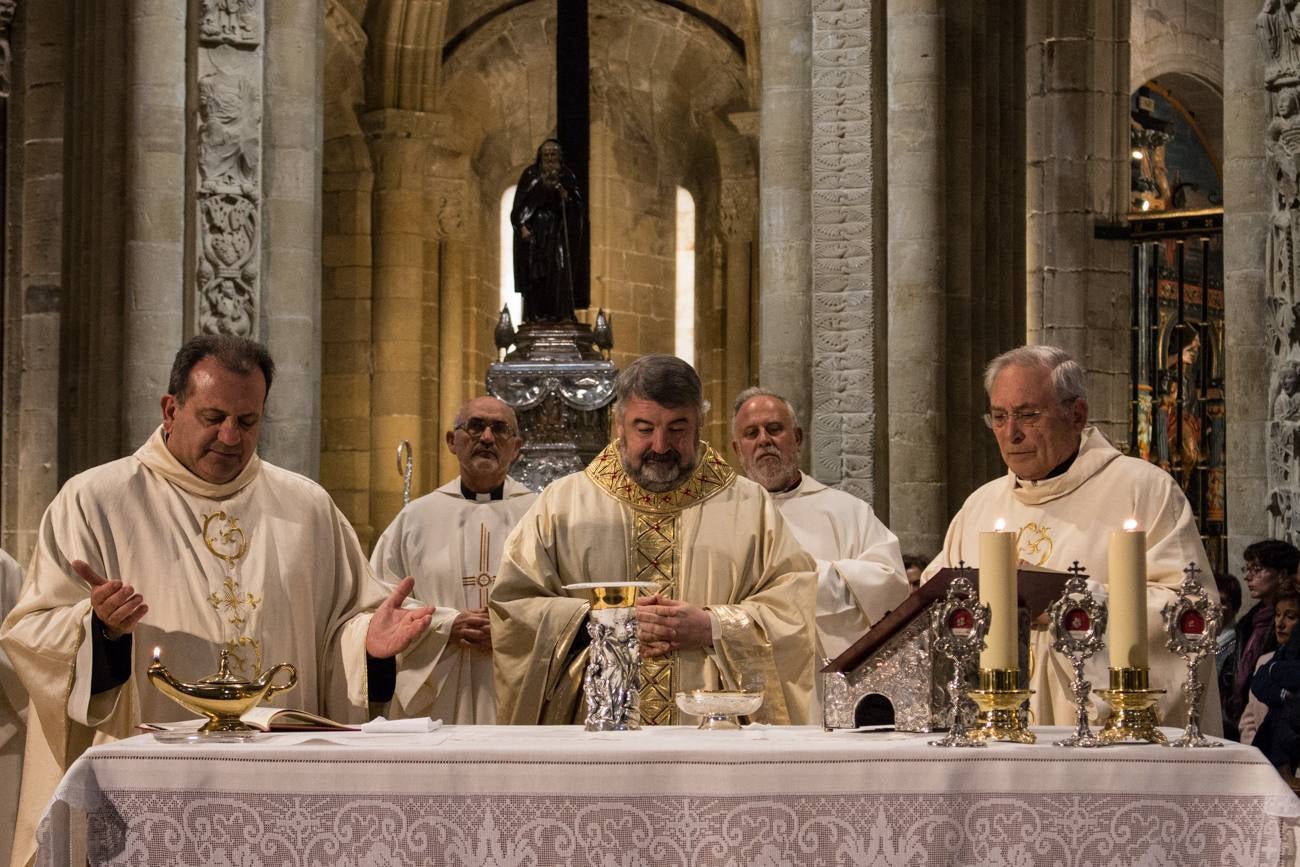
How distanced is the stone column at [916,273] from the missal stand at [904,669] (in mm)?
8412

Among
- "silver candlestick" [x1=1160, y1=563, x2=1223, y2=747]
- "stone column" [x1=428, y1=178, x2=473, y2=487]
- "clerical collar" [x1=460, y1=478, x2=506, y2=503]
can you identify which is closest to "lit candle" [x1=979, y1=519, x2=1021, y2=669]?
"silver candlestick" [x1=1160, y1=563, x2=1223, y2=747]

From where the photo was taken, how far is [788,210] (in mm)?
12164

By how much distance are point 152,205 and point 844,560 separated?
20.9ft

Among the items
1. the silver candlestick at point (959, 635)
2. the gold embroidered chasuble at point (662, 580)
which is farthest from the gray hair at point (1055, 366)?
the silver candlestick at point (959, 635)

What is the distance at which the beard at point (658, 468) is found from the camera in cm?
540

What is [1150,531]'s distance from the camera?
5.54 m

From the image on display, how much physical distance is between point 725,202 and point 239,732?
18633 mm

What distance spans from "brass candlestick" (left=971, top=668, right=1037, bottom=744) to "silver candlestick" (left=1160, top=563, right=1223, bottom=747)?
305 mm

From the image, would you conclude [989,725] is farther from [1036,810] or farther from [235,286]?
[235,286]

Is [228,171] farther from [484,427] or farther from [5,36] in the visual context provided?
[484,427]

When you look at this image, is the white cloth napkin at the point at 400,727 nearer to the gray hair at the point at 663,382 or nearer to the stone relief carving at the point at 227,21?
the gray hair at the point at 663,382

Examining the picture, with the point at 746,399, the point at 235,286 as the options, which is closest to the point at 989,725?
the point at 746,399

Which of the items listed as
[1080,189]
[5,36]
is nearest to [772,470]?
[5,36]

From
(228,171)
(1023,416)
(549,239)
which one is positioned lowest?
(1023,416)
